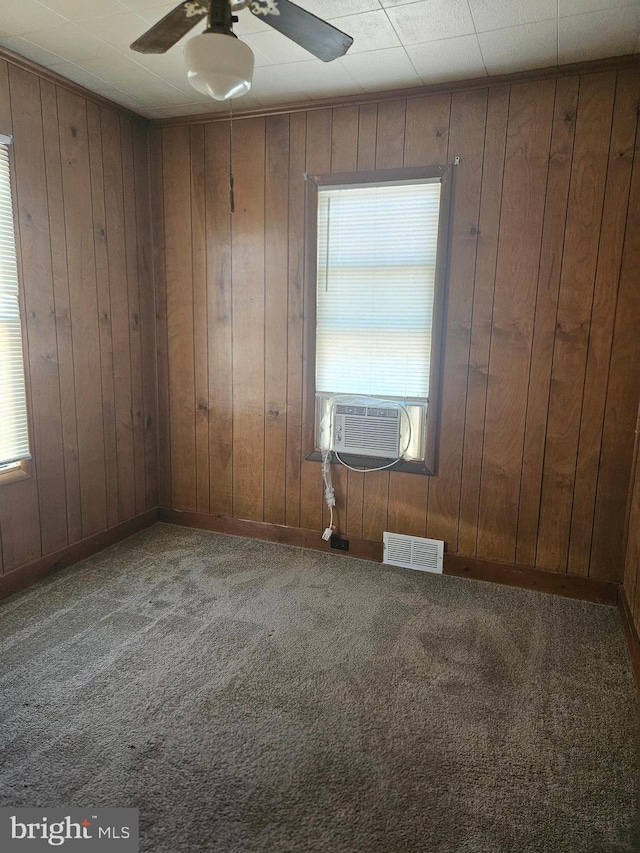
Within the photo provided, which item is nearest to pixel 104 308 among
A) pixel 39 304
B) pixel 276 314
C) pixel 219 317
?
pixel 39 304

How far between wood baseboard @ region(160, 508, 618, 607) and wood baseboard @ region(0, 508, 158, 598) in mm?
245

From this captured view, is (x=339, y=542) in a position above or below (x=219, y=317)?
below

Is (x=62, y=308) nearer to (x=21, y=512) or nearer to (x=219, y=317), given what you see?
(x=219, y=317)

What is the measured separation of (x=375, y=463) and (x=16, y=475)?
1.92m

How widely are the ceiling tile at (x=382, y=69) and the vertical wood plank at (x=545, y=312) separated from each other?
0.73 meters

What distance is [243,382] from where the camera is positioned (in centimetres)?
352

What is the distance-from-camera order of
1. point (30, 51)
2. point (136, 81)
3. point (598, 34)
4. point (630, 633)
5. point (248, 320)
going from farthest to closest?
Answer: point (248, 320) → point (136, 81) → point (30, 51) → point (630, 633) → point (598, 34)

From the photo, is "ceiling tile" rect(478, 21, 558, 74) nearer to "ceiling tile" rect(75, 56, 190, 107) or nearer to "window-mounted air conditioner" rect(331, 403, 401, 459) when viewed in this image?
"ceiling tile" rect(75, 56, 190, 107)

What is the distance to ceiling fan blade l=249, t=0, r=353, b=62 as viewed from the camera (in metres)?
1.63

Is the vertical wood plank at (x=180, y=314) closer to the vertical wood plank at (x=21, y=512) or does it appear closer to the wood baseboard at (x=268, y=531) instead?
the wood baseboard at (x=268, y=531)

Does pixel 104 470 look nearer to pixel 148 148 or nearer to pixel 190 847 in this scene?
pixel 148 148

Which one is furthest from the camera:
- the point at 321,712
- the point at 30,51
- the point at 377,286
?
the point at 377,286

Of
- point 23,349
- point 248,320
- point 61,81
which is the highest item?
point 61,81

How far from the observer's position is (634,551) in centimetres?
252
